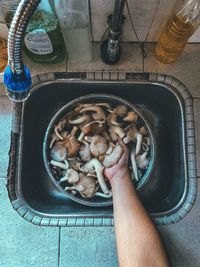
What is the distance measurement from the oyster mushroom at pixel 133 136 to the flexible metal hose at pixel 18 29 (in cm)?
36

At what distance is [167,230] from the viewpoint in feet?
1.98

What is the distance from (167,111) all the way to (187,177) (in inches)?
7.3

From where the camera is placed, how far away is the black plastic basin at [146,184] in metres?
0.62

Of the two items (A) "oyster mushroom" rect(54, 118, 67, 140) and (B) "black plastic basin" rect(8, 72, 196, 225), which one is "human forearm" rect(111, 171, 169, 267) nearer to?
(B) "black plastic basin" rect(8, 72, 196, 225)

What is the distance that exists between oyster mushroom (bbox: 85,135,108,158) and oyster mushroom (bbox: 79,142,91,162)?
0.01 metres

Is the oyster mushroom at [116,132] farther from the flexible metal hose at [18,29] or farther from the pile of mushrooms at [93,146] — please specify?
the flexible metal hose at [18,29]

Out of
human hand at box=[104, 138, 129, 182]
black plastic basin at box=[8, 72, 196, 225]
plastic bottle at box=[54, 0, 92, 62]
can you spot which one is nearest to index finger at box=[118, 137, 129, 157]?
human hand at box=[104, 138, 129, 182]

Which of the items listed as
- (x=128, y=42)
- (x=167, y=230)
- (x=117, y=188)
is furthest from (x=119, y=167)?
(x=128, y=42)

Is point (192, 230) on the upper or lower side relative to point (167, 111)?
lower

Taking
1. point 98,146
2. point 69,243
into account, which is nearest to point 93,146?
point 98,146

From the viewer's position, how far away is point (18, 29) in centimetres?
36

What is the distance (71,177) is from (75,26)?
0.34 meters

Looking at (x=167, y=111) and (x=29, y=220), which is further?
(x=167, y=111)

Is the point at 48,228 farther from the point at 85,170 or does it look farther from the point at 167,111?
the point at 167,111
